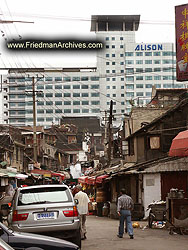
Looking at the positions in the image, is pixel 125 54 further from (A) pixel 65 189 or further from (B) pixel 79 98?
(A) pixel 65 189

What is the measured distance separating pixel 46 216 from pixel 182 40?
9.78 m

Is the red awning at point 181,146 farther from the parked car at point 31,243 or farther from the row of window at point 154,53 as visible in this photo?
the row of window at point 154,53

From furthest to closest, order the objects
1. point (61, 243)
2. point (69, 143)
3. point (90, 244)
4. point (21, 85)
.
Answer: point (21, 85) → point (69, 143) → point (90, 244) → point (61, 243)

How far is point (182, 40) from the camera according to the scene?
18875 millimetres

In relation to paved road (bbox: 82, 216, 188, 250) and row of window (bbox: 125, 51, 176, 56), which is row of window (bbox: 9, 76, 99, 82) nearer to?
row of window (bbox: 125, 51, 176, 56)

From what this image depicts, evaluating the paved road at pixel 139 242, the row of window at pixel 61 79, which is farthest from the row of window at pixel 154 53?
the paved road at pixel 139 242

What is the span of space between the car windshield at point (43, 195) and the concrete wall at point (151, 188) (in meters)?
13.2

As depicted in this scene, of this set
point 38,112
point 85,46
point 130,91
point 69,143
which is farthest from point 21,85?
point 69,143

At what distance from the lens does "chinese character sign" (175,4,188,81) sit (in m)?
18.6

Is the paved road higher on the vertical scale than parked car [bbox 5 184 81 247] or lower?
lower

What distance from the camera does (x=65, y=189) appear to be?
13.3 metres

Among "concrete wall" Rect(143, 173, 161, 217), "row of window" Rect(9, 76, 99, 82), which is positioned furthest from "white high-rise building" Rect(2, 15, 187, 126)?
"concrete wall" Rect(143, 173, 161, 217)

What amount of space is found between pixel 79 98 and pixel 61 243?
162 metres

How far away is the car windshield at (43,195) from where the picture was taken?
42.1 feet
